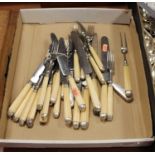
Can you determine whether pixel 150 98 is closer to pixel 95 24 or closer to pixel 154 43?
pixel 154 43

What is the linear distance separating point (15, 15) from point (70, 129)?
311 millimetres

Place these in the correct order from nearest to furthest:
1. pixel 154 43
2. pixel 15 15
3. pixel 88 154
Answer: pixel 88 154 < pixel 154 43 < pixel 15 15

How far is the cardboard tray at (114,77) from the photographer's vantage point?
0.52 m

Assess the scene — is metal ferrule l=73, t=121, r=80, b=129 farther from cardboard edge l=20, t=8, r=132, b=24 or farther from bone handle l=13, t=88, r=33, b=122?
cardboard edge l=20, t=8, r=132, b=24

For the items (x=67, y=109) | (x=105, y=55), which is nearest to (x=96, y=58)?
(x=105, y=55)

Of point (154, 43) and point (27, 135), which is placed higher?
point (154, 43)

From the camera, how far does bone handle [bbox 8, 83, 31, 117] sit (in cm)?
56

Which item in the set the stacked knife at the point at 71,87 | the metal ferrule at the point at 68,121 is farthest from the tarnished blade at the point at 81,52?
the metal ferrule at the point at 68,121

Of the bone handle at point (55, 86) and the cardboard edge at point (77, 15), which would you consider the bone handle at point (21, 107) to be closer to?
the bone handle at point (55, 86)

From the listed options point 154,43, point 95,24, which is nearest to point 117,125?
point 154,43

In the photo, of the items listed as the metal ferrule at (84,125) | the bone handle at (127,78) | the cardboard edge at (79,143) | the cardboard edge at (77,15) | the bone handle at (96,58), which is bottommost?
the cardboard edge at (79,143)

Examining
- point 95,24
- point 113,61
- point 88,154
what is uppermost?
point 95,24

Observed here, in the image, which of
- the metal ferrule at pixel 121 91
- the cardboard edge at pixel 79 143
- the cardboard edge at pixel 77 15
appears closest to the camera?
the cardboard edge at pixel 79 143

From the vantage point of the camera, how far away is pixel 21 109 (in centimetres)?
56
